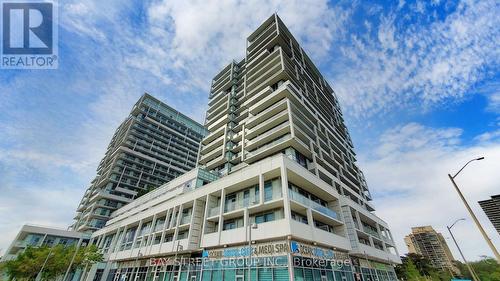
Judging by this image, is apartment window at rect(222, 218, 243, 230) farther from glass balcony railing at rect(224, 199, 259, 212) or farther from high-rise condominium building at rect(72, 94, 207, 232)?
high-rise condominium building at rect(72, 94, 207, 232)

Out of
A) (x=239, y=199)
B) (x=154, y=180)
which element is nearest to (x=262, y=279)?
(x=239, y=199)

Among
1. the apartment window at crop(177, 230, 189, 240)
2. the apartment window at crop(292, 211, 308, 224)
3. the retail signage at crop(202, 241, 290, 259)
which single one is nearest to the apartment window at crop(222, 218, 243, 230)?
the retail signage at crop(202, 241, 290, 259)

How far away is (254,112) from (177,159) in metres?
57.7

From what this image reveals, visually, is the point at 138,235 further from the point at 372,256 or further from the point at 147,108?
the point at 147,108

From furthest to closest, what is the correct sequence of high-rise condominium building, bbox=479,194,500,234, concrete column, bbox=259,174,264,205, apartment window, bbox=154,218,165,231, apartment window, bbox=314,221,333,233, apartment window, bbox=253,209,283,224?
apartment window, bbox=154,218,165,231, high-rise condominium building, bbox=479,194,500,234, apartment window, bbox=314,221,333,233, apartment window, bbox=253,209,283,224, concrete column, bbox=259,174,264,205

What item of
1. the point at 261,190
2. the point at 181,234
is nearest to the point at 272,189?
the point at 261,190

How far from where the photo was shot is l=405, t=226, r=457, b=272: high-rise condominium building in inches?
4400

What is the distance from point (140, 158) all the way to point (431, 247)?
150 metres

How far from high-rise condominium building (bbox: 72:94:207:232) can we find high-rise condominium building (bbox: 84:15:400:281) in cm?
1215

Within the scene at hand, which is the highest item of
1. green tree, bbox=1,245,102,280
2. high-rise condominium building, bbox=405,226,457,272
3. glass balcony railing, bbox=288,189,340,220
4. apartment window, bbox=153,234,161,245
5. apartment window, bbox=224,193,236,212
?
high-rise condominium building, bbox=405,226,457,272

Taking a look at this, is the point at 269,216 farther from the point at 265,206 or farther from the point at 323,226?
the point at 323,226

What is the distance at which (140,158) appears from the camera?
77562mm

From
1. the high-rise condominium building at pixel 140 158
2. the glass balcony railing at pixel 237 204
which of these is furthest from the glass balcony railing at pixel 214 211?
the high-rise condominium building at pixel 140 158

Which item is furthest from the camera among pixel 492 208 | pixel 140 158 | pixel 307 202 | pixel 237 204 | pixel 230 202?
pixel 140 158
